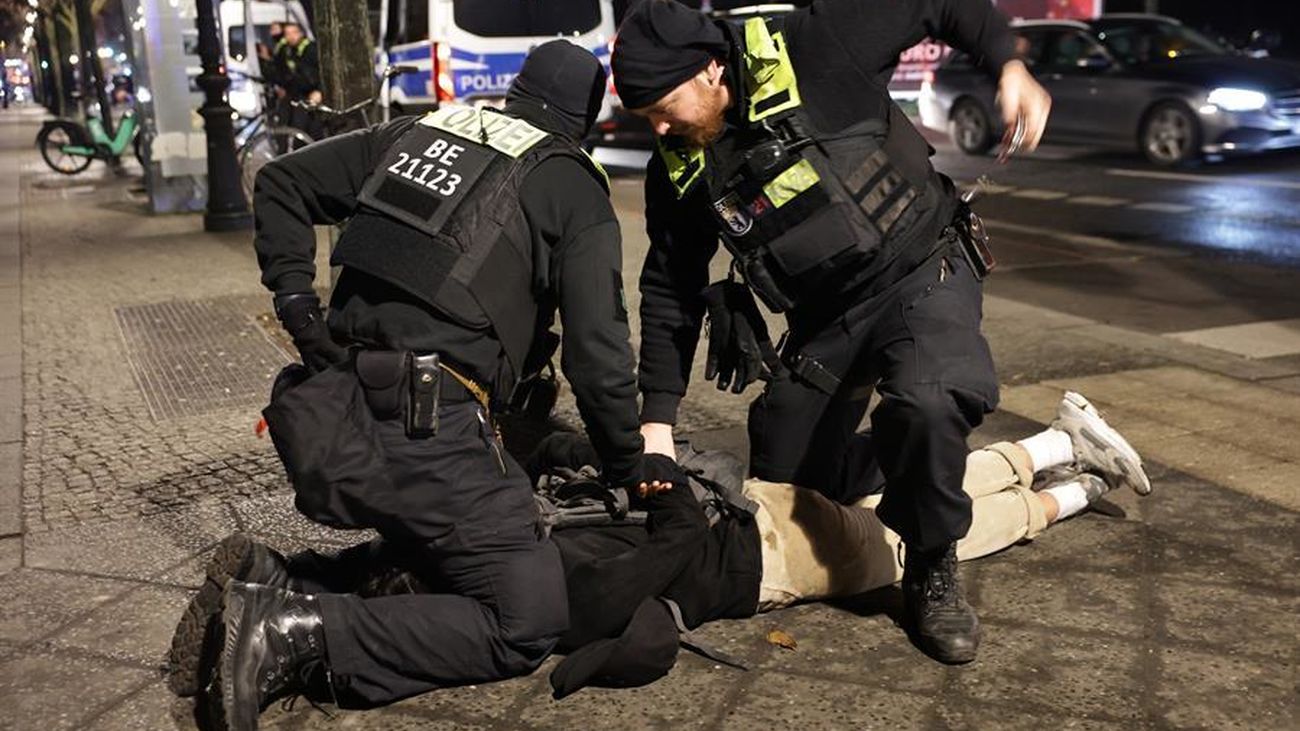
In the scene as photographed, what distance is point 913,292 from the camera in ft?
10.6

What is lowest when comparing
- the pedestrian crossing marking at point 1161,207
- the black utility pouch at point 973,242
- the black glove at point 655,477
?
the pedestrian crossing marking at point 1161,207

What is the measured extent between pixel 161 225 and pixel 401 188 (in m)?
10.4

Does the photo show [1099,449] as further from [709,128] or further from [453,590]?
[453,590]

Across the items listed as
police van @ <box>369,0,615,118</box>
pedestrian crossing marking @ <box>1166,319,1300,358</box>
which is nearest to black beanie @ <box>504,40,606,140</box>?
pedestrian crossing marking @ <box>1166,319,1300,358</box>

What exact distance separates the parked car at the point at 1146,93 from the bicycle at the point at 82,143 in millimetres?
11266

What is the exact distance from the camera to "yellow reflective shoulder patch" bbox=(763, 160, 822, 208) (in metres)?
3.12

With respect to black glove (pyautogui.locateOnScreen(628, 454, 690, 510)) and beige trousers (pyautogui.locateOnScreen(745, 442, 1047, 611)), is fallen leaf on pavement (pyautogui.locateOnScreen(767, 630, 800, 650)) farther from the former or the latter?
black glove (pyautogui.locateOnScreen(628, 454, 690, 510))

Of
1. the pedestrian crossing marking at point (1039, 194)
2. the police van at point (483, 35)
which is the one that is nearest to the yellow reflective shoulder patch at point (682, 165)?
the pedestrian crossing marking at point (1039, 194)

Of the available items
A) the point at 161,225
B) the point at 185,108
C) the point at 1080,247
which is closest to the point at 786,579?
the point at 1080,247

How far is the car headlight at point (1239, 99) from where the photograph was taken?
13.0 m

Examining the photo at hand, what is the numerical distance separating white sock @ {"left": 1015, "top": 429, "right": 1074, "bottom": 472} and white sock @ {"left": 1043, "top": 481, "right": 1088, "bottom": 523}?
80 millimetres

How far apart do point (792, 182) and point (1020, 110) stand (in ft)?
1.78

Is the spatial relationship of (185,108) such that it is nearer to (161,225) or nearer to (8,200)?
(161,225)

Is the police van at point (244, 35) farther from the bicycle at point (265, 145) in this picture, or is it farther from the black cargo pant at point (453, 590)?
the black cargo pant at point (453, 590)
